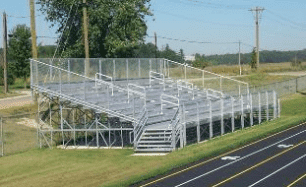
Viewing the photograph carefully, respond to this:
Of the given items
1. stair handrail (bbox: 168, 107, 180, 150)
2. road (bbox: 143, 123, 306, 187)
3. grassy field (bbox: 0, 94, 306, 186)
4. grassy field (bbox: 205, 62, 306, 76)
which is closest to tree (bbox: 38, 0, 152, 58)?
grassy field (bbox: 0, 94, 306, 186)

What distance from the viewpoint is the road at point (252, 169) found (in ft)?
60.1

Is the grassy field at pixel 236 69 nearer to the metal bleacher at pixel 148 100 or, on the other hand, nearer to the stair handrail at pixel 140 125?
the metal bleacher at pixel 148 100

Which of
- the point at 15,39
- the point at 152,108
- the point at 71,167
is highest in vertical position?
the point at 15,39

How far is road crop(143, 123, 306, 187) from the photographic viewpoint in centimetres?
1833

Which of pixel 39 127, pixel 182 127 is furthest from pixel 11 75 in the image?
pixel 182 127

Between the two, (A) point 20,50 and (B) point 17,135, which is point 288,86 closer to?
(A) point 20,50

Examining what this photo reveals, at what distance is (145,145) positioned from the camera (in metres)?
25.2

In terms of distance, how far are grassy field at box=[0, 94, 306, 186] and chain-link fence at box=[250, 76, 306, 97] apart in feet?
71.6

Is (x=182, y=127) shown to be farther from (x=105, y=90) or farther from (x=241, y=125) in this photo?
(x=241, y=125)

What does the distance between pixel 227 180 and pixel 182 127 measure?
309 inches

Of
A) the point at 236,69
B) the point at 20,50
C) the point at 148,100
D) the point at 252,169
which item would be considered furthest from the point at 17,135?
the point at 236,69

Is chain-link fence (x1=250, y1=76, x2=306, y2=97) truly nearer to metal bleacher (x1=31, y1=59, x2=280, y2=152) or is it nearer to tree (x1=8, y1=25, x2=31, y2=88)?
metal bleacher (x1=31, y1=59, x2=280, y2=152)

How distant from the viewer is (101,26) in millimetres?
44062

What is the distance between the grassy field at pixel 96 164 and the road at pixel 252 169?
0.89 metres
